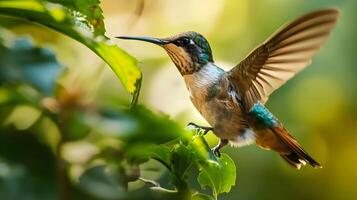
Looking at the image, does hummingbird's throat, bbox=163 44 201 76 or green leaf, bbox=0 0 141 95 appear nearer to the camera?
green leaf, bbox=0 0 141 95

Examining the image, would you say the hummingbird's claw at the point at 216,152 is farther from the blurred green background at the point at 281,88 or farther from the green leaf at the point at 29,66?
the blurred green background at the point at 281,88

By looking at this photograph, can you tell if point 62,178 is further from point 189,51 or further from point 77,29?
point 189,51

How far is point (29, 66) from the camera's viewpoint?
103 centimetres

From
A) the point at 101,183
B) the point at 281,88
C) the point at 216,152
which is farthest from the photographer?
the point at 281,88

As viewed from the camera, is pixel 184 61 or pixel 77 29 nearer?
pixel 77 29

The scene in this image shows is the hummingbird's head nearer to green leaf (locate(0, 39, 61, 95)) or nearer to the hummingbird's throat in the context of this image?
the hummingbird's throat

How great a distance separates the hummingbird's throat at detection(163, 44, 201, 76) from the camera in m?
1.43

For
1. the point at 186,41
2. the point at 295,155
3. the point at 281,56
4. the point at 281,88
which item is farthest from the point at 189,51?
the point at 281,88

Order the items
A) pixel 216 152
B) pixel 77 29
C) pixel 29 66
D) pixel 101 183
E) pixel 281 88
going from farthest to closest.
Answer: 1. pixel 281 88
2. pixel 101 183
3. pixel 216 152
4. pixel 29 66
5. pixel 77 29

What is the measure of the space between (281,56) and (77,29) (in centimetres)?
53

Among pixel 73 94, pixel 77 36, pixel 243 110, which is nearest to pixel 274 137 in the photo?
pixel 243 110

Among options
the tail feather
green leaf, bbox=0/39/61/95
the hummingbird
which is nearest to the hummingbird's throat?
the hummingbird

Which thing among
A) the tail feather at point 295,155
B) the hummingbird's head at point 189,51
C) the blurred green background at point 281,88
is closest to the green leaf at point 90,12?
the hummingbird's head at point 189,51

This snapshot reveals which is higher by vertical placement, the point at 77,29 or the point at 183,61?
the point at 77,29
